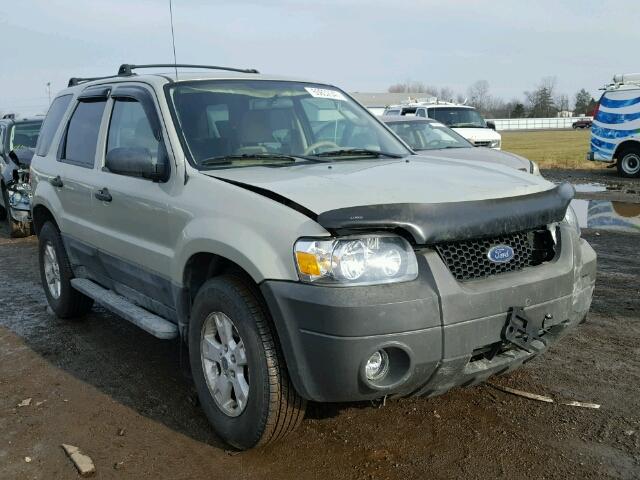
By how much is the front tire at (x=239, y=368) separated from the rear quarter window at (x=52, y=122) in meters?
3.05

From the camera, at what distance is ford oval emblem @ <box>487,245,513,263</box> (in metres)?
3.16

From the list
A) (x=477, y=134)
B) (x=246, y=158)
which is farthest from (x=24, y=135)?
(x=477, y=134)

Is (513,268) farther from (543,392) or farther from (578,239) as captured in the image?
(543,392)

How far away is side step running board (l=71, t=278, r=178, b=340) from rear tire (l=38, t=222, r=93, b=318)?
352mm

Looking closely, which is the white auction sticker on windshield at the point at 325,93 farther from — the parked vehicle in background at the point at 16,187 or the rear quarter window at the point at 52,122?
the parked vehicle in background at the point at 16,187

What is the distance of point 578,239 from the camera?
3.62 m

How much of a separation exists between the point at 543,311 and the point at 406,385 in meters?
0.81

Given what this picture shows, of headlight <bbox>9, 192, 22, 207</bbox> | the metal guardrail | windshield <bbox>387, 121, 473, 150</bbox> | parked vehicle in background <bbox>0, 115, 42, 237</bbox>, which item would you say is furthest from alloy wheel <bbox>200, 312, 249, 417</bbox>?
the metal guardrail

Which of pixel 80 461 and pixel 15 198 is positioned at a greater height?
pixel 15 198

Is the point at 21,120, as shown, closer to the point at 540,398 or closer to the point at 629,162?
the point at 540,398

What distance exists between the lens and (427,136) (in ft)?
35.0

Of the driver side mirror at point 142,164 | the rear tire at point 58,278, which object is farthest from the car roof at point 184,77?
the rear tire at point 58,278

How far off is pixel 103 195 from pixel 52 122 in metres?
1.86

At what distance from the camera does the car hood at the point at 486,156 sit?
838 centimetres
